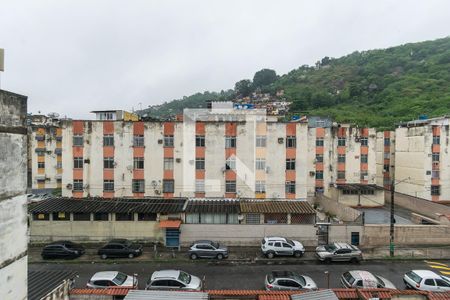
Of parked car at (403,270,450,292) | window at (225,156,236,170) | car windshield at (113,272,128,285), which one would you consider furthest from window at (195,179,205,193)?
parked car at (403,270,450,292)

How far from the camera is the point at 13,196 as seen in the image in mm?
9000

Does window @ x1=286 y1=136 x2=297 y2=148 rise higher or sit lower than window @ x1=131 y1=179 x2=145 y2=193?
higher

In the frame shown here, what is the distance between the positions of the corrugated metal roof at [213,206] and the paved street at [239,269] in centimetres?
536

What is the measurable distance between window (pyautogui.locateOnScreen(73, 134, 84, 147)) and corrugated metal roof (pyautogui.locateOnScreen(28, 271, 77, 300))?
905 inches

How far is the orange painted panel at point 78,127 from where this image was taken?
1399 inches

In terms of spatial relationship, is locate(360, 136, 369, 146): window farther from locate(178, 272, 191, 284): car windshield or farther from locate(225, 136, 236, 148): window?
locate(178, 272, 191, 284): car windshield

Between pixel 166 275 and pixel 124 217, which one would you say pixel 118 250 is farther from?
pixel 166 275

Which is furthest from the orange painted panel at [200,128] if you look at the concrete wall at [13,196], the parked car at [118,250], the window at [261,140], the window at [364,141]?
the window at [364,141]

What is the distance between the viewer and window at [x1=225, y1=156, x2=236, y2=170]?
3553 centimetres

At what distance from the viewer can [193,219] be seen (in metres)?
30.5

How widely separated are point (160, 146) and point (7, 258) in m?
27.1

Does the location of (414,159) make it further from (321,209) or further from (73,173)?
(73,173)

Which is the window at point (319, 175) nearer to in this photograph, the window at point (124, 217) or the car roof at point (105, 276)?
the window at point (124, 217)

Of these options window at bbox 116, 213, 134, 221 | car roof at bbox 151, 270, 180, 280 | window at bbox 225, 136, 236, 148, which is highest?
window at bbox 225, 136, 236, 148
